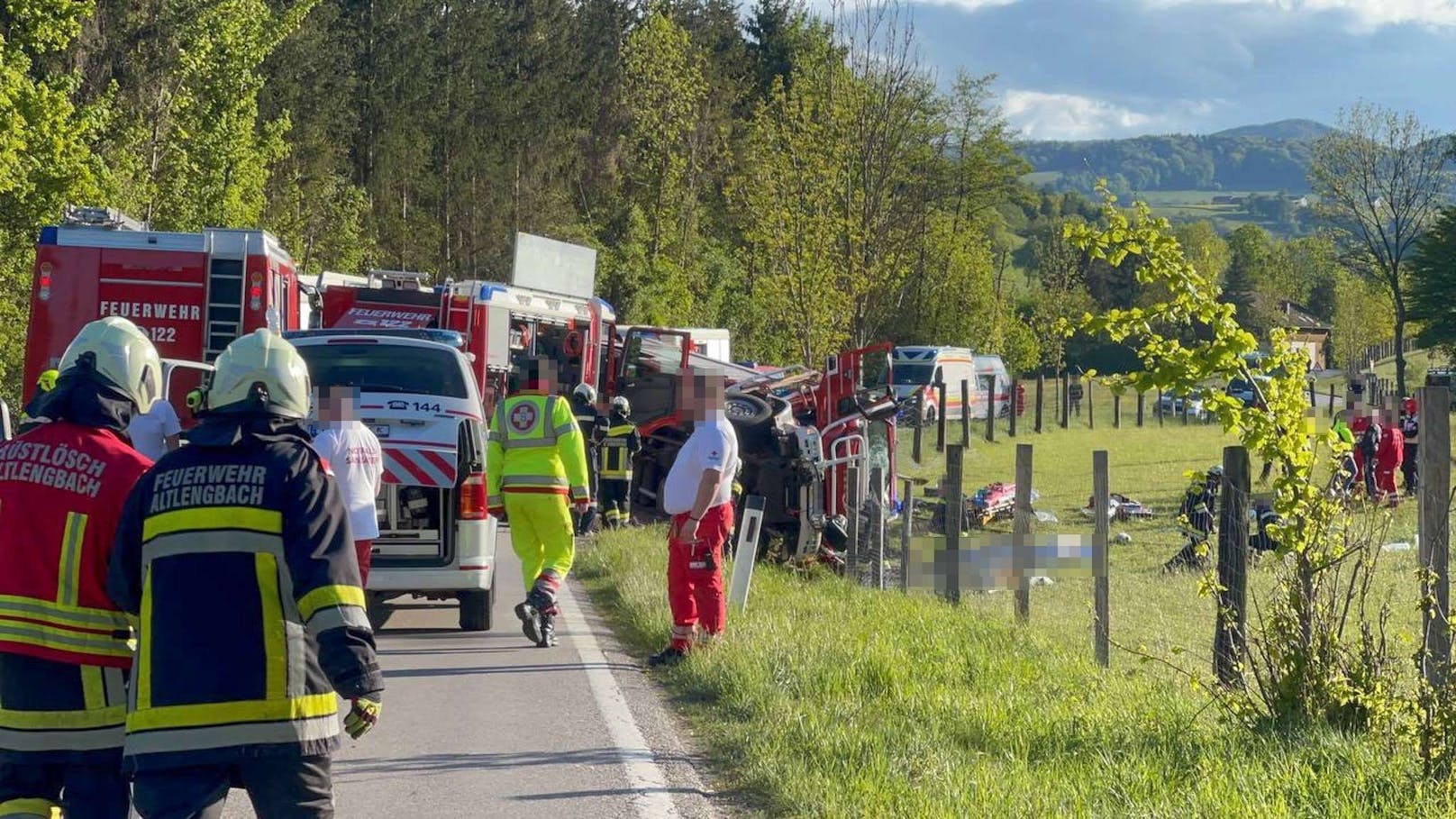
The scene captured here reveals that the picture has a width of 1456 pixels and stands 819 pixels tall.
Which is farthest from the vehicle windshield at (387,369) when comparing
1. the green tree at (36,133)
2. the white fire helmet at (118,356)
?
the green tree at (36,133)

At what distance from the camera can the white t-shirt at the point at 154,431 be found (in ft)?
32.0

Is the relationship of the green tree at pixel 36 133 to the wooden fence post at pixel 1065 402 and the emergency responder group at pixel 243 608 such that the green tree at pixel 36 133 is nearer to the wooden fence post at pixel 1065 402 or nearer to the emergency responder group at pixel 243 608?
the emergency responder group at pixel 243 608

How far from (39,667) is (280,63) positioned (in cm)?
4188

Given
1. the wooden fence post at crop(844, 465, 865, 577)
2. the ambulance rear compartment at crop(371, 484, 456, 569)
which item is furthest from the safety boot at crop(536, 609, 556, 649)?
the wooden fence post at crop(844, 465, 865, 577)

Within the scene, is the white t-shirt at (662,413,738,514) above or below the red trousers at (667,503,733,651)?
above

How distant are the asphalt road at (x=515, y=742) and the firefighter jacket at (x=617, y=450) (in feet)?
24.2

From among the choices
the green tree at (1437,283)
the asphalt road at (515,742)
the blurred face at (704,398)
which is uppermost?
the green tree at (1437,283)

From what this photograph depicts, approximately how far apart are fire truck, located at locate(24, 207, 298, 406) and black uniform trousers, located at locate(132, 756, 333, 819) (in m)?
14.0

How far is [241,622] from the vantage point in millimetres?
3936

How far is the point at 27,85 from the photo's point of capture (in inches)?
737

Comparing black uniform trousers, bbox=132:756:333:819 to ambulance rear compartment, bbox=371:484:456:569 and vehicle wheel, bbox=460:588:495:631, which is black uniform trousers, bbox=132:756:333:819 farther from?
vehicle wheel, bbox=460:588:495:631

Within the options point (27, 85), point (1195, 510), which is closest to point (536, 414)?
point (1195, 510)

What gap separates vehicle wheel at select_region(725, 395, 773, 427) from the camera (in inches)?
644

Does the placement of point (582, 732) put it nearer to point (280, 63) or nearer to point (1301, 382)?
point (1301, 382)
